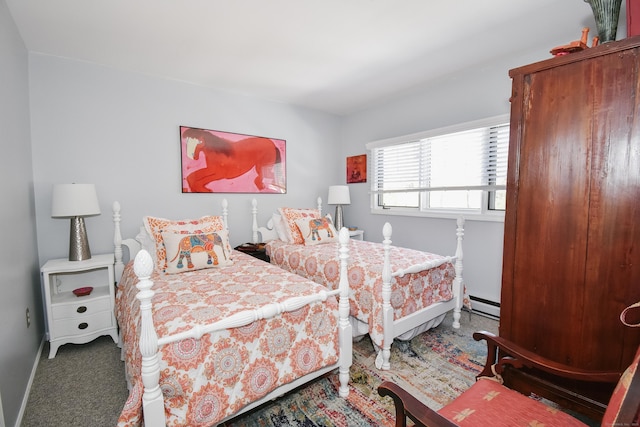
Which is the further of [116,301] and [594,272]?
[116,301]

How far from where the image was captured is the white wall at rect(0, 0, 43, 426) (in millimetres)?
1596

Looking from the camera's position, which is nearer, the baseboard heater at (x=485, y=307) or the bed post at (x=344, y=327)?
the bed post at (x=344, y=327)

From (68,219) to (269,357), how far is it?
239cm

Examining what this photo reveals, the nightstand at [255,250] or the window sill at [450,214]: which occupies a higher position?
the window sill at [450,214]

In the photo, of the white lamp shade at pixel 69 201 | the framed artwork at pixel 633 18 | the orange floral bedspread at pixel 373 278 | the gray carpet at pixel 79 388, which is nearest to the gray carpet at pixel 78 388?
the gray carpet at pixel 79 388

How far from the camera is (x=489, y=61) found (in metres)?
2.78

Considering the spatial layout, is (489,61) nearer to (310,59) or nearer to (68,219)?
(310,59)

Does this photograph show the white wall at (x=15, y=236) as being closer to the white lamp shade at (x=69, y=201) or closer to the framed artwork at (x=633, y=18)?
the white lamp shade at (x=69, y=201)

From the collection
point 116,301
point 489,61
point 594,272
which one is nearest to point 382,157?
point 489,61

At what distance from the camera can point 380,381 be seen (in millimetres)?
1944

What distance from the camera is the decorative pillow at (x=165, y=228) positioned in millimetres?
2360

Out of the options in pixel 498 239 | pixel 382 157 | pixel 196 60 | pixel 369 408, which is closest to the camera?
pixel 369 408

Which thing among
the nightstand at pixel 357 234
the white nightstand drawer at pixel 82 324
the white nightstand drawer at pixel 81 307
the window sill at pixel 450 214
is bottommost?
the white nightstand drawer at pixel 82 324

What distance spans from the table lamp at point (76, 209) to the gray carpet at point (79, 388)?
2.53 ft
